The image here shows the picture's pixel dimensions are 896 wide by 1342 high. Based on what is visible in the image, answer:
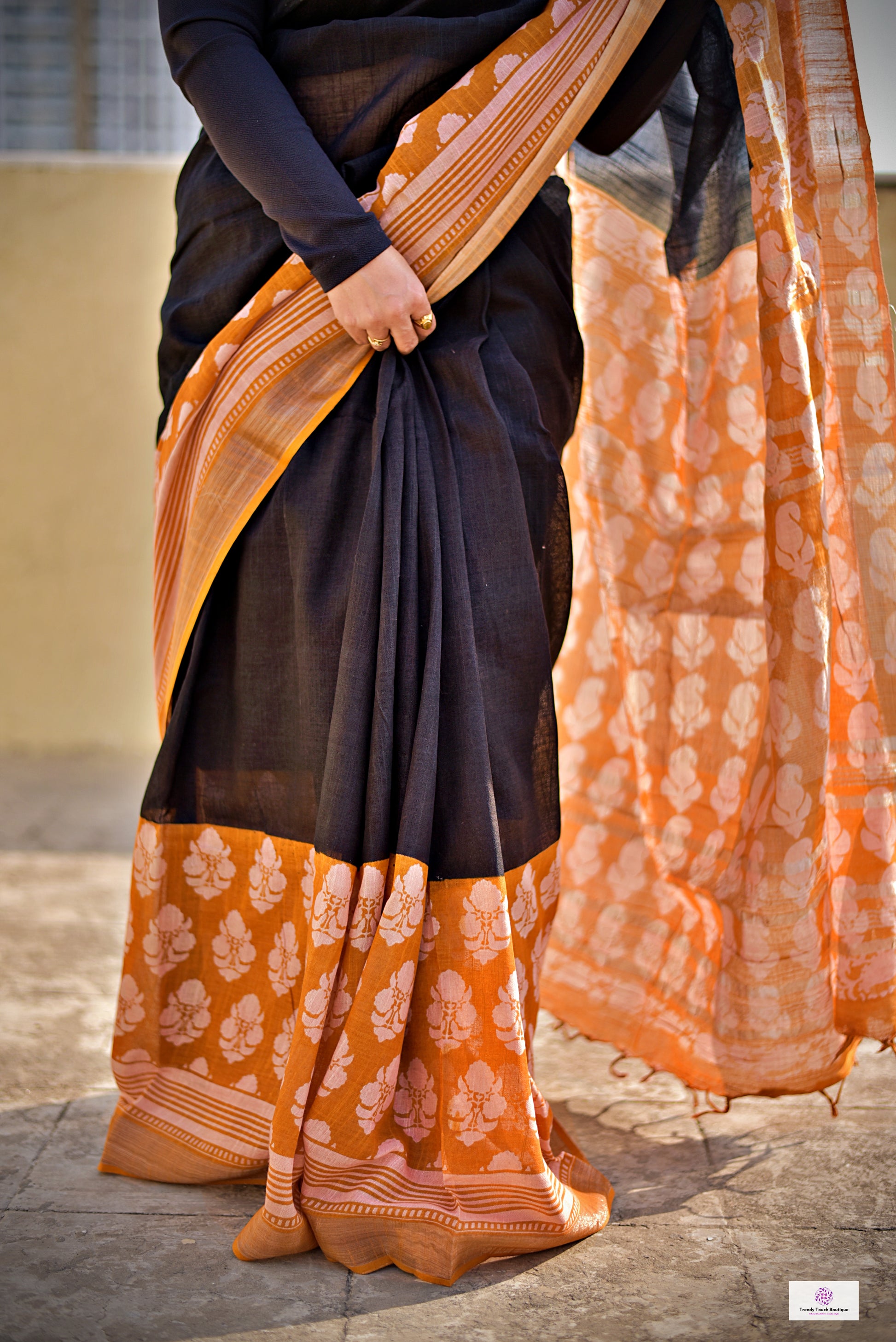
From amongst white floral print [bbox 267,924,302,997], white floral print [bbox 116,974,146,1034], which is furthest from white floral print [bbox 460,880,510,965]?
white floral print [bbox 116,974,146,1034]

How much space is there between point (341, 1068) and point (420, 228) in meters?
0.90

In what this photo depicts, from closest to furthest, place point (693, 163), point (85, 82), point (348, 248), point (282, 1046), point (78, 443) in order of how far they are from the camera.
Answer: point (348, 248), point (282, 1046), point (693, 163), point (78, 443), point (85, 82)

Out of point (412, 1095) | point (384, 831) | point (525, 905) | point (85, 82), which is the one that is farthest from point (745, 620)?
point (85, 82)

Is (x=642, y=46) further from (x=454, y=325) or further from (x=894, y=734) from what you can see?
(x=894, y=734)

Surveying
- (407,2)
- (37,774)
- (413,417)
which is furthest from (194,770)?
(37,774)

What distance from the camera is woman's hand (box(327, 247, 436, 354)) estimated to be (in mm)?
1140

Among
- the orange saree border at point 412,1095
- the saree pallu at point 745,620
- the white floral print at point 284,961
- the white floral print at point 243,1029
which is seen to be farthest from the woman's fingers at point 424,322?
the white floral print at point 243,1029

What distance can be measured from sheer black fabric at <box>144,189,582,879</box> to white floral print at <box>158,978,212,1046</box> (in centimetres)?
21

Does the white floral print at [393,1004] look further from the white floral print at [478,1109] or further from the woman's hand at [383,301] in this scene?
the woman's hand at [383,301]

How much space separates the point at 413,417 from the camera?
118 centimetres

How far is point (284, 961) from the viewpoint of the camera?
4.07 feet

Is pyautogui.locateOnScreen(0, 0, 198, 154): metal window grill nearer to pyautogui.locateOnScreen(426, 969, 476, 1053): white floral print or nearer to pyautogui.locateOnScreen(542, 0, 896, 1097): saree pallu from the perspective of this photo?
pyautogui.locateOnScreen(542, 0, 896, 1097): saree pallu

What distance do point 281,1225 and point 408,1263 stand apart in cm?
13

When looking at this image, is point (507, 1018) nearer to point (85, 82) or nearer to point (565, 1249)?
point (565, 1249)
